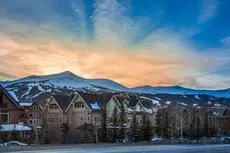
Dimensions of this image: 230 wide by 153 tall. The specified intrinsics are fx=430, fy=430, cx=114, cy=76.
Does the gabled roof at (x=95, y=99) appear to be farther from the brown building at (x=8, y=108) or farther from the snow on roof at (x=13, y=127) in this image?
the snow on roof at (x=13, y=127)

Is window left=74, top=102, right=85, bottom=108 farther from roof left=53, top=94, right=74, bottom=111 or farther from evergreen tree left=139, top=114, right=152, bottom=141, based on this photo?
evergreen tree left=139, top=114, right=152, bottom=141

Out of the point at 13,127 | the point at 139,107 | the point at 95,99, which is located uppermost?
the point at 95,99

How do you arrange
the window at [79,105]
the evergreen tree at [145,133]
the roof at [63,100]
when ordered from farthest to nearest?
the roof at [63,100]
the window at [79,105]
the evergreen tree at [145,133]

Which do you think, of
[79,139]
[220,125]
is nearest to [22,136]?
[79,139]

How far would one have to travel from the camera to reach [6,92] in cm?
7462

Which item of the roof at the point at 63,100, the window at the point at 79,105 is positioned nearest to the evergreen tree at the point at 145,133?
the window at the point at 79,105

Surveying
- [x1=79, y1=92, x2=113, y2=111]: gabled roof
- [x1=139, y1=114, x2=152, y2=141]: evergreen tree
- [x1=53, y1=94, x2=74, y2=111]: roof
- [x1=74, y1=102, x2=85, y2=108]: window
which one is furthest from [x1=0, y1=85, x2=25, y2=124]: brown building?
[x1=139, y1=114, x2=152, y2=141]: evergreen tree

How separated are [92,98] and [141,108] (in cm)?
1463

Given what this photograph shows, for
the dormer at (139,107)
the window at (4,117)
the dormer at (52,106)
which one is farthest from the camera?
the dormer at (139,107)

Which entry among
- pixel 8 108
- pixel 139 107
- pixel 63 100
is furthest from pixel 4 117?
pixel 139 107

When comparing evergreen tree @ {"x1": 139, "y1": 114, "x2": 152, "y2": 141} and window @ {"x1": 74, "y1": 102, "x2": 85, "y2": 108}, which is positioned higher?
window @ {"x1": 74, "y1": 102, "x2": 85, "y2": 108}

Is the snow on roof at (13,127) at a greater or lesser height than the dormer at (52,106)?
lesser

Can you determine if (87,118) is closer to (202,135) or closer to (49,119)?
(49,119)

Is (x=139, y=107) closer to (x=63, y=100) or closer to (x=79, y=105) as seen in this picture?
(x=79, y=105)
